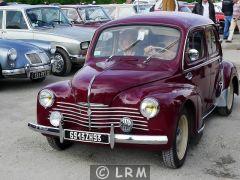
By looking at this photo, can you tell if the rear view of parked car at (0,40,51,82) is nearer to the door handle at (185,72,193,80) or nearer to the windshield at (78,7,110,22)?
the door handle at (185,72,193,80)

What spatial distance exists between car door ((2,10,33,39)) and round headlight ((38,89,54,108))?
6257 mm

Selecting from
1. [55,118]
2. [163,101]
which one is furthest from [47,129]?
[163,101]

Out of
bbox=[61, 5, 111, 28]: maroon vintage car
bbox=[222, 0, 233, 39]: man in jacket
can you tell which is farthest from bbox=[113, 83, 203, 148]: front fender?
bbox=[222, 0, 233, 39]: man in jacket

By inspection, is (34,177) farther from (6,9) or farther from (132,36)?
(6,9)

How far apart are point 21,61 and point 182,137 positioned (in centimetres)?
487

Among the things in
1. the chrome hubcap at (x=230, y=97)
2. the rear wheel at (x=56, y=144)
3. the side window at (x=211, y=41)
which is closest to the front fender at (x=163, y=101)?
the rear wheel at (x=56, y=144)

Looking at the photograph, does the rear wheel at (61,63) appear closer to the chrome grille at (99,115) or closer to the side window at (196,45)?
the side window at (196,45)

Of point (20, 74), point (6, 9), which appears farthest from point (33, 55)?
point (6, 9)

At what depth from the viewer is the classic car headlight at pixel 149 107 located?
15.3 ft

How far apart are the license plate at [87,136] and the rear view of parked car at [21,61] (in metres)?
4.42

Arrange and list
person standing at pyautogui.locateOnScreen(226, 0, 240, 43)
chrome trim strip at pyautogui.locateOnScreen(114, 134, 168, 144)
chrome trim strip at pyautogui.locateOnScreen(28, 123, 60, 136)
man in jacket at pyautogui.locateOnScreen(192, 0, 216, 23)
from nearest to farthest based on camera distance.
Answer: chrome trim strip at pyautogui.locateOnScreen(114, 134, 168, 144)
chrome trim strip at pyautogui.locateOnScreen(28, 123, 60, 136)
man in jacket at pyautogui.locateOnScreen(192, 0, 216, 23)
person standing at pyautogui.locateOnScreen(226, 0, 240, 43)

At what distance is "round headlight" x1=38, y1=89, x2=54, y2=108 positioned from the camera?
5161mm

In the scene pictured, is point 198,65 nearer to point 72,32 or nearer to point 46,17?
point 72,32

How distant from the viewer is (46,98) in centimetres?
521
